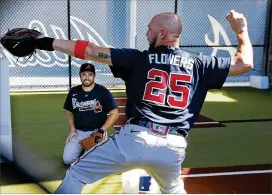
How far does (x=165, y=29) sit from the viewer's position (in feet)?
11.3

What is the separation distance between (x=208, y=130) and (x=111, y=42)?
19.5 ft

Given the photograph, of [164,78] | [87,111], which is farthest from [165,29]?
[87,111]

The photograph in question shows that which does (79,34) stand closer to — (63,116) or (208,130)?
(63,116)

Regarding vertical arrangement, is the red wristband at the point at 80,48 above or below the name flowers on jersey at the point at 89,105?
above

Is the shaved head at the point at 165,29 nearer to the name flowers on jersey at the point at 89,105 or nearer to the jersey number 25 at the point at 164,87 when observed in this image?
the jersey number 25 at the point at 164,87

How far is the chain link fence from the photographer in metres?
12.5

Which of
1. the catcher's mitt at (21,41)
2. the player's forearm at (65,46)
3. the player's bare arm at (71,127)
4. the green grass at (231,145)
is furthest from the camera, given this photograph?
the green grass at (231,145)

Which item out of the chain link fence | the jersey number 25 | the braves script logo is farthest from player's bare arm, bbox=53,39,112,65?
the braves script logo

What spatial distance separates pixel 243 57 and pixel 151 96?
0.86 metres

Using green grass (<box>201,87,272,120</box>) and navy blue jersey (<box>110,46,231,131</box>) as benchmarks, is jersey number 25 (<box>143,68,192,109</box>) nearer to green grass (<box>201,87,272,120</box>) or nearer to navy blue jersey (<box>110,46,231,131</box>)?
navy blue jersey (<box>110,46,231,131</box>)

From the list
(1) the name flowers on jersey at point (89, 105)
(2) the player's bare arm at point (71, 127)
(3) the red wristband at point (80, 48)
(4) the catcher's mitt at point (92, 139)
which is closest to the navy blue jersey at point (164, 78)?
(3) the red wristband at point (80, 48)

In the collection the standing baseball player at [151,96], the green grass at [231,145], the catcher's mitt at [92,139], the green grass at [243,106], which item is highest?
the standing baseball player at [151,96]

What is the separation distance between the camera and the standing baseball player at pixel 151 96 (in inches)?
133

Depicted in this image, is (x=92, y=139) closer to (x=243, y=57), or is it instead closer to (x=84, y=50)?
(x=84, y=50)
